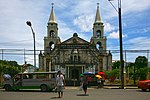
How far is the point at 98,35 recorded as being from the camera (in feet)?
260

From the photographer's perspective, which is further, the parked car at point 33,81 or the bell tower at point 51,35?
the bell tower at point 51,35

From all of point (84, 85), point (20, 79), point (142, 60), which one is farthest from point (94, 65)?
point (84, 85)

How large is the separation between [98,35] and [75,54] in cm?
1017

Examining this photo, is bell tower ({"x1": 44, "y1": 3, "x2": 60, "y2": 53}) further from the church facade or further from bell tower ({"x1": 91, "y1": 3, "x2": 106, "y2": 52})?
bell tower ({"x1": 91, "y1": 3, "x2": 106, "y2": 52})

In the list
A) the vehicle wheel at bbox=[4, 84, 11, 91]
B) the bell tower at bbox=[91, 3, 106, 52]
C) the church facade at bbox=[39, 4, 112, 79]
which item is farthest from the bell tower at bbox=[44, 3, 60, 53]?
the vehicle wheel at bbox=[4, 84, 11, 91]

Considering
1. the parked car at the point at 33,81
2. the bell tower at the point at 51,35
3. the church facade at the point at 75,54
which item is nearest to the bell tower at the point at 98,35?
the church facade at the point at 75,54

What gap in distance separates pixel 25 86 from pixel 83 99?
10.8 m

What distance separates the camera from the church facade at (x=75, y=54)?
72.0m

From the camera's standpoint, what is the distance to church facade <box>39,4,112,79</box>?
72.0m

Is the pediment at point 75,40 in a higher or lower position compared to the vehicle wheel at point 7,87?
higher

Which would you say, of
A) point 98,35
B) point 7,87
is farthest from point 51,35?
point 7,87

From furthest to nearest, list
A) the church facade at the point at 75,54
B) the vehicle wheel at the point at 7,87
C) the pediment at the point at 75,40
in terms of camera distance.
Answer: the pediment at the point at 75,40 < the church facade at the point at 75,54 < the vehicle wheel at the point at 7,87

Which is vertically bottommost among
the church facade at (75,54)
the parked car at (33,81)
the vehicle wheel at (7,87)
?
the vehicle wheel at (7,87)

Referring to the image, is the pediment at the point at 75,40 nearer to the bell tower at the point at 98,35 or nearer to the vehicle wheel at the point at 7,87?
the bell tower at the point at 98,35
